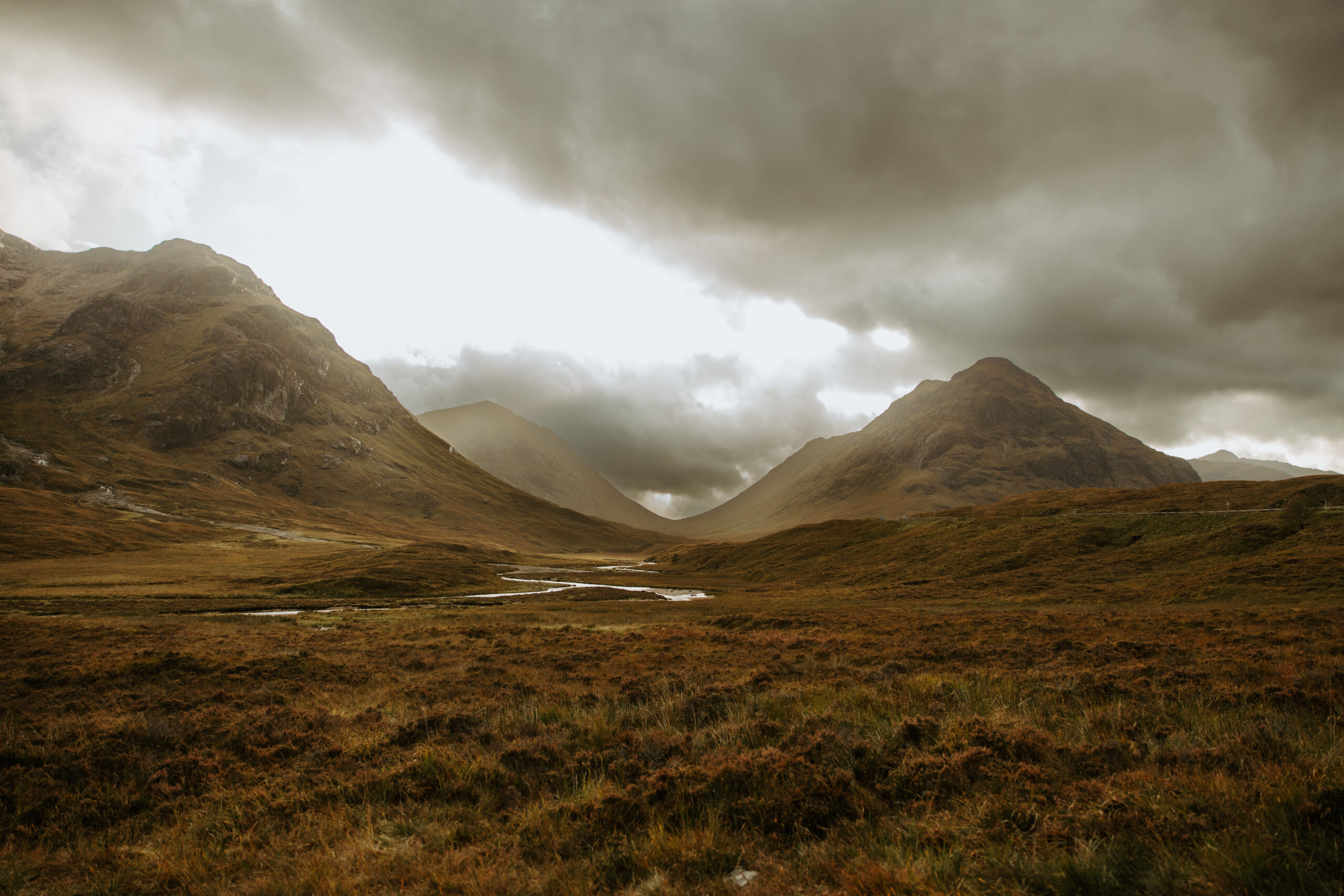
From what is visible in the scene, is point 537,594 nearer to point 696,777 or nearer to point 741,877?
point 696,777

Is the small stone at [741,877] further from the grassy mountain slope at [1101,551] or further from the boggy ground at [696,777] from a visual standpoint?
the grassy mountain slope at [1101,551]

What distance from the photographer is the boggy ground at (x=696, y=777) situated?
5.51 meters

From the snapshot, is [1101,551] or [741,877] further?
[1101,551]

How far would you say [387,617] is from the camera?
41.9 m

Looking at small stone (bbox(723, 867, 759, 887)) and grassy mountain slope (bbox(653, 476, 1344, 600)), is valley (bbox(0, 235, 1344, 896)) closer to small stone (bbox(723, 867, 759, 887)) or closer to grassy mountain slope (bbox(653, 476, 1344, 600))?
small stone (bbox(723, 867, 759, 887))

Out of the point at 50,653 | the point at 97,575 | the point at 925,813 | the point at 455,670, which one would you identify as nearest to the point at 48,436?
the point at 97,575

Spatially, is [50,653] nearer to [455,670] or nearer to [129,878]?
[455,670]

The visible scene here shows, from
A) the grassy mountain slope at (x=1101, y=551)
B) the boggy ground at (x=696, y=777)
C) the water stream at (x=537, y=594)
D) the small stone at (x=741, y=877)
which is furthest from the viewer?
the water stream at (x=537, y=594)

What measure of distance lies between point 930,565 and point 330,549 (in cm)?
12714

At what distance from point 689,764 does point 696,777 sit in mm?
559

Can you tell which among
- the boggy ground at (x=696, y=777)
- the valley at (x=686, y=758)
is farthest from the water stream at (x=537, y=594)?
the boggy ground at (x=696, y=777)

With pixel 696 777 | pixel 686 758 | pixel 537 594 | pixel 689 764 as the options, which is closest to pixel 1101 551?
pixel 537 594

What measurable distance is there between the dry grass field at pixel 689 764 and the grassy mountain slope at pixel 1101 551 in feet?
70.4

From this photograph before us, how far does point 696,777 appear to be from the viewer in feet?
25.8
